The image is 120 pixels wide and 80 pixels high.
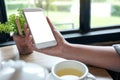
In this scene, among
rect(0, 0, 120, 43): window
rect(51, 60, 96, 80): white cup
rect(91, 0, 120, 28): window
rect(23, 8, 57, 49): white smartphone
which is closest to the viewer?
rect(51, 60, 96, 80): white cup

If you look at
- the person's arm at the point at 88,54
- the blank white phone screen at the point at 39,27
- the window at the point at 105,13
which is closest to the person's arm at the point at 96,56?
the person's arm at the point at 88,54

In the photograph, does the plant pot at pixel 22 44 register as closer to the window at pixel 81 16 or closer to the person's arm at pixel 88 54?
the person's arm at pixel 88 54

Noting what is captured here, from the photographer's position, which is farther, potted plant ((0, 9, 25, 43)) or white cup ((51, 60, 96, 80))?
potted plant ((0, 9, 25, 43))

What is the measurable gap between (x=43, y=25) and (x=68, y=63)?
0.62 ft

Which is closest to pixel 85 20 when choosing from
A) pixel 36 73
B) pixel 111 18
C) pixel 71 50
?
pixel 111 18

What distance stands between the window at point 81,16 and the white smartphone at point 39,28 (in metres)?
0.41

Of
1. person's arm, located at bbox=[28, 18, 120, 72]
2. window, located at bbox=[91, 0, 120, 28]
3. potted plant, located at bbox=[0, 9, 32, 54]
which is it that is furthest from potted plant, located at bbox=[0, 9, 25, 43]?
window, located at bbox=[91, 0, 120, 28]

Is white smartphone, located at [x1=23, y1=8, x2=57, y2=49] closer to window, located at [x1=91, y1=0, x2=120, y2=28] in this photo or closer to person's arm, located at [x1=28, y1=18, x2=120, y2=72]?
person's arm, located at [x1=28, y1=18, x2=120, y2=72]

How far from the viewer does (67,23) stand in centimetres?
122

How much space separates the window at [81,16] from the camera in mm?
1127

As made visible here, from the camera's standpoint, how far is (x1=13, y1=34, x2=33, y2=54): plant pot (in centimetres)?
75

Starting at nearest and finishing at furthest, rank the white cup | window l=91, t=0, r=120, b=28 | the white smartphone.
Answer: the white cup
the white smartphone
window l=91, t=0, r=120, b=28

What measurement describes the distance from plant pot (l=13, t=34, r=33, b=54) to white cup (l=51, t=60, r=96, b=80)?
0.22 m

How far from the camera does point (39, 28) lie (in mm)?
698
